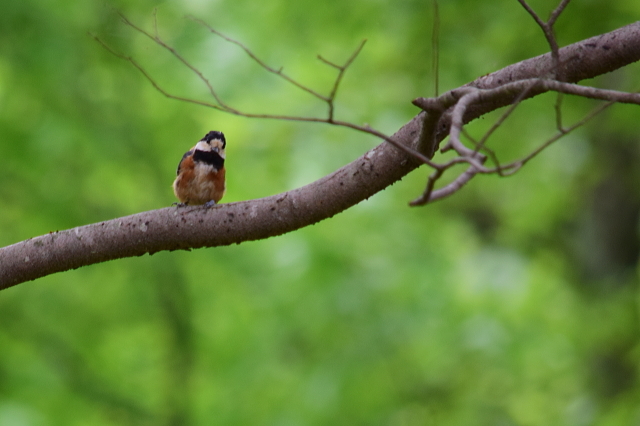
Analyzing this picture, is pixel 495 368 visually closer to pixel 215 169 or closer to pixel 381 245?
pixel 381 245

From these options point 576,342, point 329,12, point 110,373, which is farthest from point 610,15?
point 110,373

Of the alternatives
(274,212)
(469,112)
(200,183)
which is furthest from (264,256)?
(469,112)

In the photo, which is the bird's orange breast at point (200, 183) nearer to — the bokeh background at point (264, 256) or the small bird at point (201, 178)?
the small bird at point (201, 178)

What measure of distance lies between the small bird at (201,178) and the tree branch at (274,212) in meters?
1.18

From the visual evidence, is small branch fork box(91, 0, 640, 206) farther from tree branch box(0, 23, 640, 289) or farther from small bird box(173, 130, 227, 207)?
small bird box(173, 130, 227, 207)

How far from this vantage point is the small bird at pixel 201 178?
13.6ft

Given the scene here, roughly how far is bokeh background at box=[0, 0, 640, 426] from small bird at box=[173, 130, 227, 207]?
1.99m

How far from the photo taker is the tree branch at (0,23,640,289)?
262 centimetres

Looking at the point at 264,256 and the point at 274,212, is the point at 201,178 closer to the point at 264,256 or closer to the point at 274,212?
the point at 274,212

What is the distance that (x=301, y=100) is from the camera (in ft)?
26.1

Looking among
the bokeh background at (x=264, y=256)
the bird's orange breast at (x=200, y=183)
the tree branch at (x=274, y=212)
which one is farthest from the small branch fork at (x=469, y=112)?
the bokeh background at (x=264, y=256)

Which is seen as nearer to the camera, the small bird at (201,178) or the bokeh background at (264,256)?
the small bird at (201,178)

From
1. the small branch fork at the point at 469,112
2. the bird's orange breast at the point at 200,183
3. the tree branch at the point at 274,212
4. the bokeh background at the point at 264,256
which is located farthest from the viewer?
the bokeh background at the point at 264,256

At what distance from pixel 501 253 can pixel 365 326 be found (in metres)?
3.54
